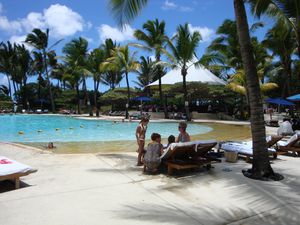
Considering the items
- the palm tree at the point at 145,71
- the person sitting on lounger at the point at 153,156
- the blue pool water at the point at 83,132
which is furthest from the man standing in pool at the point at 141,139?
the palm tree at the point at 145,71

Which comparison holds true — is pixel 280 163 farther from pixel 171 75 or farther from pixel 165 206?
pixel 171 75

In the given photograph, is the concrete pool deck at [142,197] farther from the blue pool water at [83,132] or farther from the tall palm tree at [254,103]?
the blue pool water at [83,132]

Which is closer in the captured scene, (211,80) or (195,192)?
(195,192)

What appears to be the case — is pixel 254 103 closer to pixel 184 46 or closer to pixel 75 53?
pixel 184 46

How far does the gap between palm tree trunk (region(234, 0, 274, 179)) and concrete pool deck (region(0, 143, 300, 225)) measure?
17.0 inches

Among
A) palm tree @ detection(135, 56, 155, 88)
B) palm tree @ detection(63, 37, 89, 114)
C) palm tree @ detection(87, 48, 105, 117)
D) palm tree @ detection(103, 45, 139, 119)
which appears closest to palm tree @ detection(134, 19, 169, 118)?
palm tree @ detection(103, 45, 139, 119)

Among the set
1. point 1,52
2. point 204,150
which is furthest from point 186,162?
point 1,52

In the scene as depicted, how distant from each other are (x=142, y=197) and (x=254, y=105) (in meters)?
2.95

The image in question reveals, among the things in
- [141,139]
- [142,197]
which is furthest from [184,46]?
[142,197]

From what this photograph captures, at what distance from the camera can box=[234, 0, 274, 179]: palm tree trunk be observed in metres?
5.92

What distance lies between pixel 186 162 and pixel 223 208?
208cm

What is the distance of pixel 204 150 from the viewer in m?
6.72

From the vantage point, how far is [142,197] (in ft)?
15.5

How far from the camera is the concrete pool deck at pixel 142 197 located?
12.8 feet
